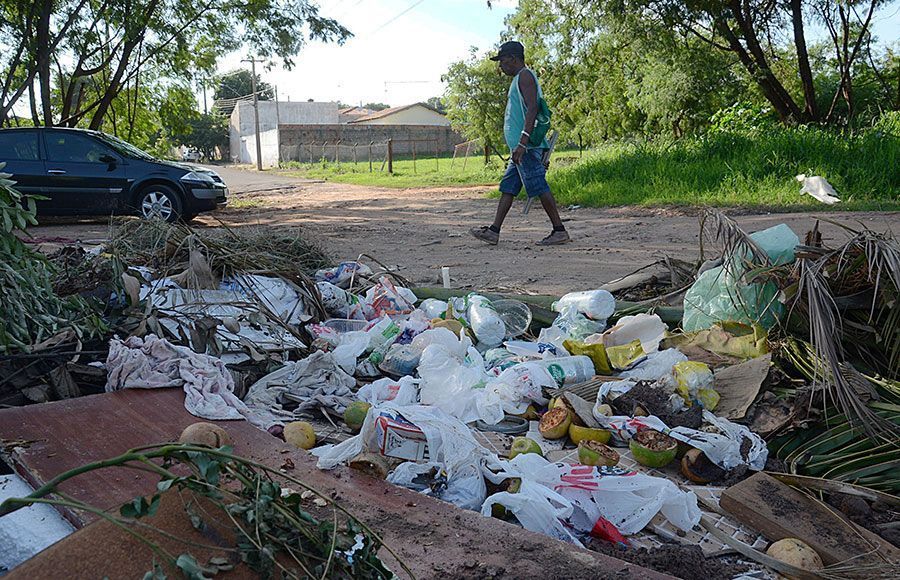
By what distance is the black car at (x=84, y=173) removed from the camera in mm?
10844

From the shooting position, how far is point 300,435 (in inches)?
116

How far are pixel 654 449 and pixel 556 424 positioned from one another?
434 millimetres

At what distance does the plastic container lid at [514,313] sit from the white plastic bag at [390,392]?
1.16 meters

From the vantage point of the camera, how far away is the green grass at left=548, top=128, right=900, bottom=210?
9.98m

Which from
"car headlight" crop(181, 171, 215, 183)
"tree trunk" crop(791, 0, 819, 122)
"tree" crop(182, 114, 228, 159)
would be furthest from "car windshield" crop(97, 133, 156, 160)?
"tree" crop(182, 114, 228, 159)

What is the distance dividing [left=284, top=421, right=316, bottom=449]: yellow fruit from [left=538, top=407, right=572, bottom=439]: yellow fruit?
97 cm

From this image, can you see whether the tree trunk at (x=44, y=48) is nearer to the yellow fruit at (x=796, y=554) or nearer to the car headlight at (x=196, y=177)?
the car headlight at (x=196, y=177)

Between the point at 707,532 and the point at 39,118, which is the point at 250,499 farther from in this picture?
the point at 39,118

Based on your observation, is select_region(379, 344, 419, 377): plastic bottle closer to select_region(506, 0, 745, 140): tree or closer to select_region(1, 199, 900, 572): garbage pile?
select_region(1, 199, 900, 572): garbage pile

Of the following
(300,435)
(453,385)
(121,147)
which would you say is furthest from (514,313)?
(121,147)

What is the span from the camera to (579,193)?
40.3ft

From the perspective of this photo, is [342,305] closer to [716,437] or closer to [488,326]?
[488,326]

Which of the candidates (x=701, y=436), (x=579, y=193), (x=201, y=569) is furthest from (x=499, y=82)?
(x=201, y=569)

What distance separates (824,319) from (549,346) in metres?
1.34
